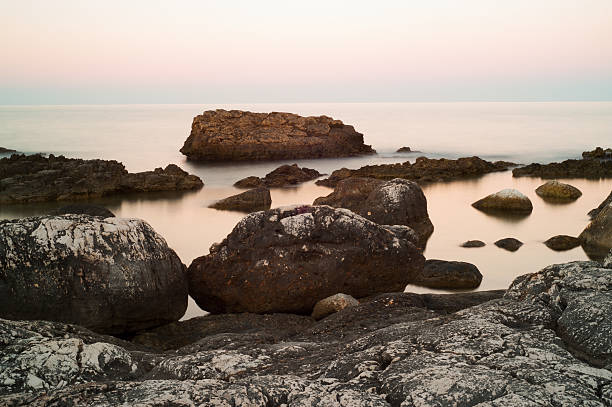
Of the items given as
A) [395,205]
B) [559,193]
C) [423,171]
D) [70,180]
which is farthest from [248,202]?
[559,193]

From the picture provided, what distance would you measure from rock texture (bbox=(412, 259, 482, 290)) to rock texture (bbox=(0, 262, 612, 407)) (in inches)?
161

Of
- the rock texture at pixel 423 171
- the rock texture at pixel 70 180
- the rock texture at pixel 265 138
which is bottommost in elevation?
the rock texture at pixel 70 180

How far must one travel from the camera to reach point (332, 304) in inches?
246

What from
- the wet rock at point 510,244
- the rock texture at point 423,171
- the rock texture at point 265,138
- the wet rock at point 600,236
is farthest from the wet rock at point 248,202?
the rock texture at point 265,138

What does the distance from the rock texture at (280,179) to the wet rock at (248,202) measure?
362cm

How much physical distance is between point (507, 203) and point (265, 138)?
1531 centimetres

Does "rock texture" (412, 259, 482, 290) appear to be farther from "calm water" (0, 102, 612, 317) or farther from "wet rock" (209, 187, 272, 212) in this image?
"wet rock" (209, 187, 272, 212)

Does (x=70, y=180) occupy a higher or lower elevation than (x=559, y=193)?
lower

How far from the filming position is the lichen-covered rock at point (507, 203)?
13898 mm

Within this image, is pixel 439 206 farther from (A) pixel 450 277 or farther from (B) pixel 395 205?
(A) pixel 450 277

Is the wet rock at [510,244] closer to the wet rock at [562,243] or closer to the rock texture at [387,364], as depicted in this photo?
the wet rock at [562,243]

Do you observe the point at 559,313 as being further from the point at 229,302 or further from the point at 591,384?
the point at 229,302

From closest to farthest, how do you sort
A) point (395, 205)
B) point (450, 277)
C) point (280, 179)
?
point (450, 277) < point (395, 205) < point (280, 179)

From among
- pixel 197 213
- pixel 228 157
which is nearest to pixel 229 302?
pixel 197 213
